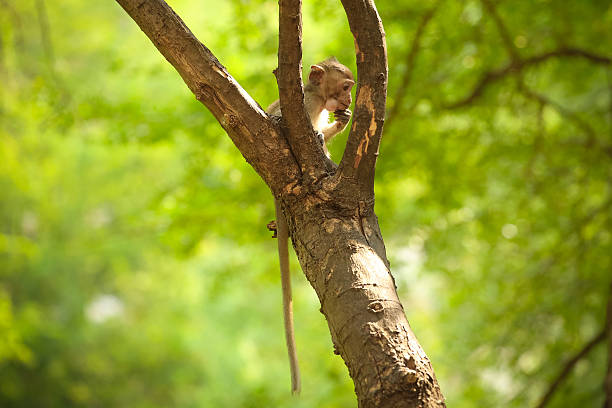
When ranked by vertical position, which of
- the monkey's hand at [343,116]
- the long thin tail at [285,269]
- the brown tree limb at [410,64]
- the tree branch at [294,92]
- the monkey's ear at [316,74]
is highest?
the brown tree limb at [410,64]

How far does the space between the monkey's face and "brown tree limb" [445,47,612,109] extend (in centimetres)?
213

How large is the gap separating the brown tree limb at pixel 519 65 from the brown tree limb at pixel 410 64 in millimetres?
609

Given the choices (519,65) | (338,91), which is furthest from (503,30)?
(338,91)

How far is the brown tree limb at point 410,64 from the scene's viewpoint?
16.1ft

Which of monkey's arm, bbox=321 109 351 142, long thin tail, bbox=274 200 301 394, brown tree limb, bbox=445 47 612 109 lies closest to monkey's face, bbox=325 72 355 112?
monkey's arm, bbox=321 109 351 142

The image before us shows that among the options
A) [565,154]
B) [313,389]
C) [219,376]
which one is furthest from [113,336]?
[565,154]

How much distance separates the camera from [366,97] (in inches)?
91.7

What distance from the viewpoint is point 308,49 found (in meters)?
6.79

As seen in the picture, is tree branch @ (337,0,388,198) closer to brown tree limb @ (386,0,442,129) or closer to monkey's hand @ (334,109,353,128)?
monkey's hand @ (334,109,353,128)

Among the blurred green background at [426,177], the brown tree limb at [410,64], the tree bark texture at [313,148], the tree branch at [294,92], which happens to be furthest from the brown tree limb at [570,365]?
the tree branch at [294,92]

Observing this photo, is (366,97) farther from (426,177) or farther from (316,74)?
(426,177)

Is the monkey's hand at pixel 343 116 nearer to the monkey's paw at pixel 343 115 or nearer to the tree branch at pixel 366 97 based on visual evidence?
the monkey's paw at pixel 343 115

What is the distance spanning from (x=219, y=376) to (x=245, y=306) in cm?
150

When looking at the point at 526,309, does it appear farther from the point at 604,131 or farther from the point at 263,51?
the point at 263,51
